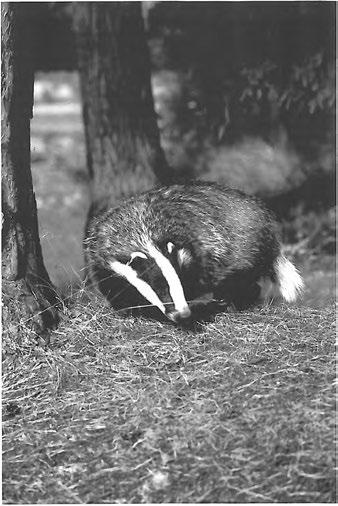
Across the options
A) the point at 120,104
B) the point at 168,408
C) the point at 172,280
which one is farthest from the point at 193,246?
the point at 120,104

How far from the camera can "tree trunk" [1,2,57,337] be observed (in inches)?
184

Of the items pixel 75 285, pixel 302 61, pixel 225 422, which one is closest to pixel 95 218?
pixel 75 285

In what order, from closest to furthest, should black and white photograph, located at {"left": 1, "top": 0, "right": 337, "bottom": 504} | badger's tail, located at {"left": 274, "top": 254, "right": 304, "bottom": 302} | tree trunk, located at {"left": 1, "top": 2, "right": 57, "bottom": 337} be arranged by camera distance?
black and white photograph, located at {"left": 1, "top": 0, "right": 337, "bottom": 504} → tree trunk, located at {"left": 1, "top": 2, "right": 57, "bottom": 337} → badger's tail, located at {"left": 274, "top": 254, "right": 304, "bottom": 302}

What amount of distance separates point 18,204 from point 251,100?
339 centimetres

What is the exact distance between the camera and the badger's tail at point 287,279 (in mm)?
5363

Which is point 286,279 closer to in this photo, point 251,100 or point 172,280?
point 172,280

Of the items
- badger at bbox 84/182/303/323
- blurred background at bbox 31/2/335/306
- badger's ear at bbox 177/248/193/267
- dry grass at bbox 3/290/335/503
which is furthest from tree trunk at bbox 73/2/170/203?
dry grass at bbox 3/290/335/503

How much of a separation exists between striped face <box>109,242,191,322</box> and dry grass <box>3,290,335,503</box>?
14cm

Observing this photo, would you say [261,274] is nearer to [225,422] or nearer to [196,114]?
[225,422]

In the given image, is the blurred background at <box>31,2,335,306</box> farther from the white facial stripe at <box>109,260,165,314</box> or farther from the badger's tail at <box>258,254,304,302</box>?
the white facial stripe at <box>109,260,165,314</box>

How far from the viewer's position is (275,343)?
174 inches

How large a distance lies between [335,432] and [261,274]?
1.85m

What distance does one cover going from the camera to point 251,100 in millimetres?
Result: 7590

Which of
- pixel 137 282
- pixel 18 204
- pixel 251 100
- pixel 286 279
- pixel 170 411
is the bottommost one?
pixel 170 411
